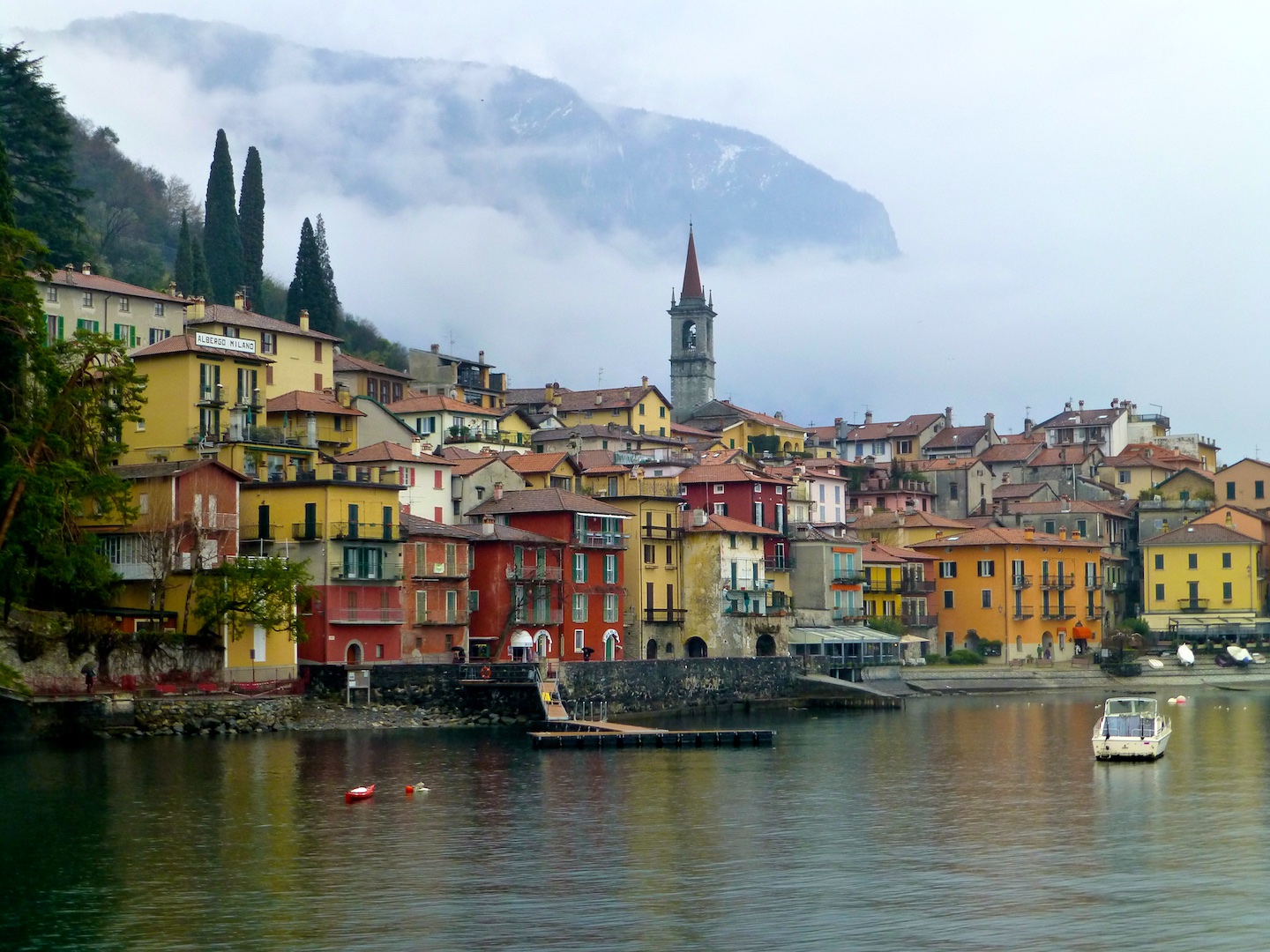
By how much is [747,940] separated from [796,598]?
76.1 m

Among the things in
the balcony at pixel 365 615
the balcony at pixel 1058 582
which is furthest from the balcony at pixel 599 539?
the balcony at pixel 1058 582

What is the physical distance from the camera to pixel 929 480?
15188cm

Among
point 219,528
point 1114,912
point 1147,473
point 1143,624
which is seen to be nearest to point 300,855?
point 1114,912

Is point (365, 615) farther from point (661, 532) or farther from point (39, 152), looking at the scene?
point (39, 152)

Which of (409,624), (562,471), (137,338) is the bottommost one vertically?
(409,624)

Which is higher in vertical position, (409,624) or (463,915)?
(409,624)

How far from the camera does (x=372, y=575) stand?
8344 centimetres

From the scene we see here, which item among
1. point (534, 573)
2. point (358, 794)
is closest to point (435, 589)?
point (534, 573)

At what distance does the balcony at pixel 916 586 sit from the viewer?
397 feet

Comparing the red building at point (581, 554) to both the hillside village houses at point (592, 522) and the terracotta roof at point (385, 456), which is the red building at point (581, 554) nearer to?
the hillside village houses at point (592, 522)

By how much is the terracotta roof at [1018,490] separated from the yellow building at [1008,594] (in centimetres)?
1874

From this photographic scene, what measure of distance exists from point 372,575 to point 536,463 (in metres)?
23.3

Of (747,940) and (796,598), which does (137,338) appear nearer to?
(796,598)

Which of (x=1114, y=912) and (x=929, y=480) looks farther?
(x=929, y=480)
